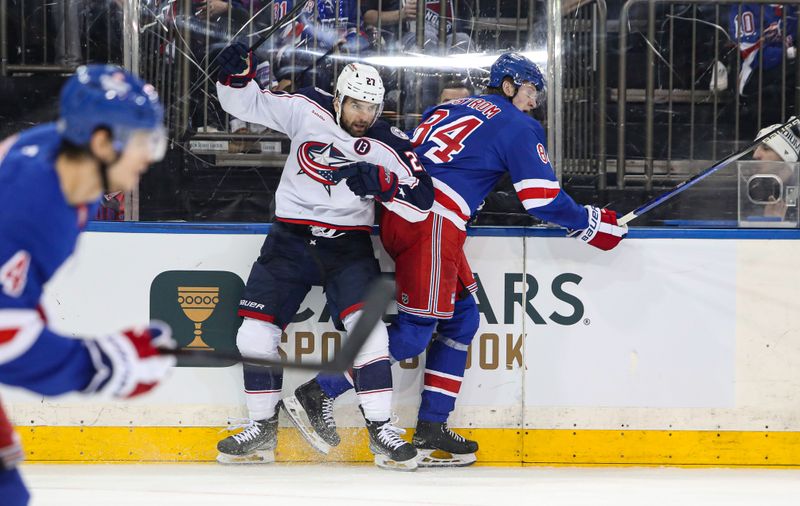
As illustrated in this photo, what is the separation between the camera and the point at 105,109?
1.54 meters

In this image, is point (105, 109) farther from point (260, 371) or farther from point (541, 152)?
point (541, 152)

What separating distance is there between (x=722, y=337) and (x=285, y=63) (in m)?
1.95

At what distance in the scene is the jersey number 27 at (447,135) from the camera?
133 inches

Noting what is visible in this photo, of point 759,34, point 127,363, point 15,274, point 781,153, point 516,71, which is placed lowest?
point 127,363

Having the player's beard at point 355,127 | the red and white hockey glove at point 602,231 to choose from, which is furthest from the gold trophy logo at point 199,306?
the red and white hockey glove at point 602,231

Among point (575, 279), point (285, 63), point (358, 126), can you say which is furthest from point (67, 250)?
point (285, 63)

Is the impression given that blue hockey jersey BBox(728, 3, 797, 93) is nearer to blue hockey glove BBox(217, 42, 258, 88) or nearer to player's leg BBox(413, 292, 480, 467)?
player's leg BBox(413, 292, 480, 467)

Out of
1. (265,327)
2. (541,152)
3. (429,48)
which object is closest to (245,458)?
(265,327)

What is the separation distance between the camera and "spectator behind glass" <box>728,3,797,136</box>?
4398 millimetres

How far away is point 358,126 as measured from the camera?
3.28m

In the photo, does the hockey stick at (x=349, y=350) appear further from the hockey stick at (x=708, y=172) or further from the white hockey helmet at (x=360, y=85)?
the hockey stick at (x=708, y=172)

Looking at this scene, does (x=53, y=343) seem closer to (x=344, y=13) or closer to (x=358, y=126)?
(x=358, y=126)

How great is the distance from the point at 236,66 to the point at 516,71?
94 centimetres

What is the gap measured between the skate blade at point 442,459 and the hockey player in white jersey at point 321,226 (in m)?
0.13
